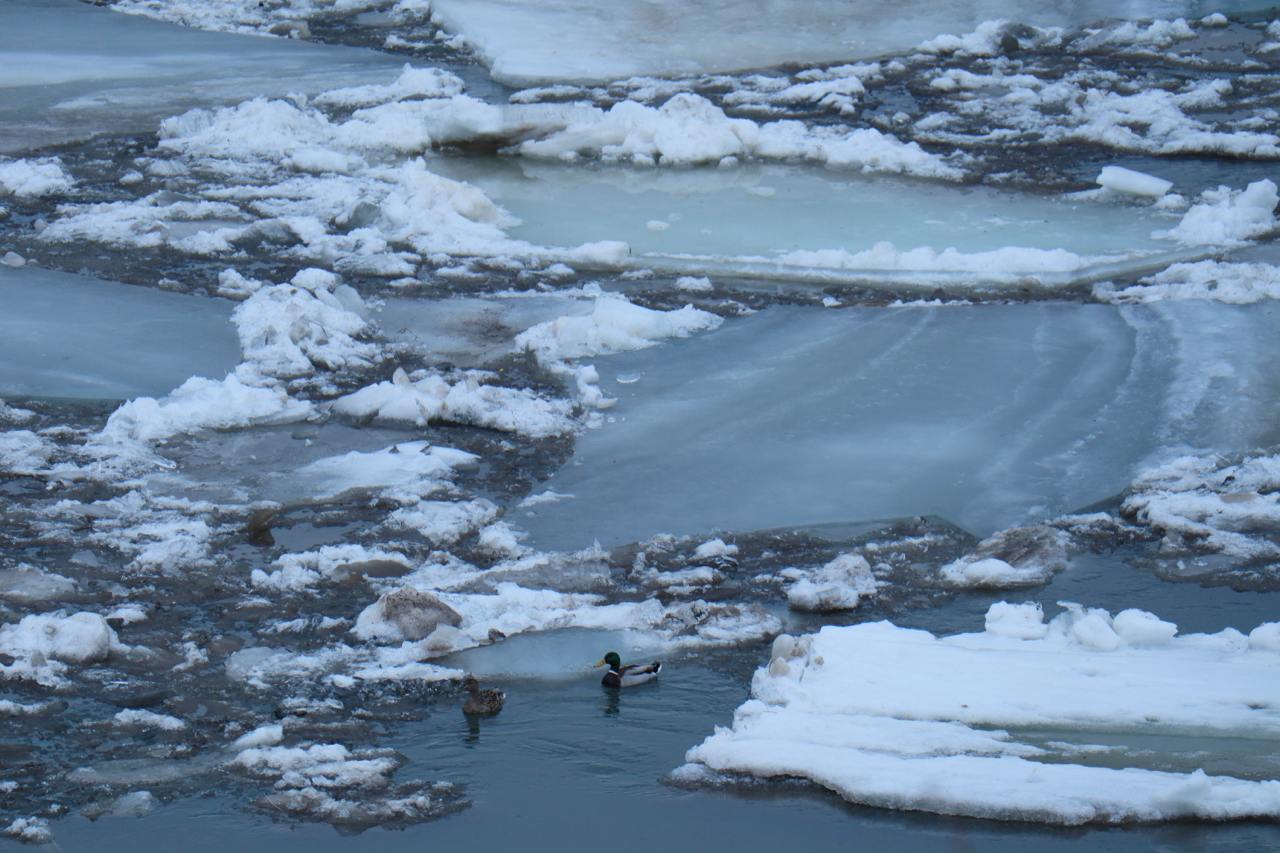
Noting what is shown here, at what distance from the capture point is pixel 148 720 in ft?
14.1

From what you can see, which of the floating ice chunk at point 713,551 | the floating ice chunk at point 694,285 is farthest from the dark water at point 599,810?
the floating ice chunk at point 694,285

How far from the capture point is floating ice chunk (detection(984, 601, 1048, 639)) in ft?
15.4

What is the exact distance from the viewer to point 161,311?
7078 mm

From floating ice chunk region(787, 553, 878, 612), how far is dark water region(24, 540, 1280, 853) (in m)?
0.46

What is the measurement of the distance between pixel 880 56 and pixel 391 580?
7890mm

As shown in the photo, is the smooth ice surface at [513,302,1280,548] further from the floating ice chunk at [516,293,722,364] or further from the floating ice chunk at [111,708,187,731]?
the floating ice chunk at [111,708,187,731]

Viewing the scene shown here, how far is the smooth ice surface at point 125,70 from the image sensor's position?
10.3m

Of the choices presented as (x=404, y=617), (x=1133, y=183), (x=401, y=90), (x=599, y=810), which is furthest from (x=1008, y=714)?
(x=401, y=90)

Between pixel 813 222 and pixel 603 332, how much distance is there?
6.45 feet

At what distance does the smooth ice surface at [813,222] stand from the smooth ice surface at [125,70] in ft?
7.17

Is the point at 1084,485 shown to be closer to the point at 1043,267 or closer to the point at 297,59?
the point at 1043,267

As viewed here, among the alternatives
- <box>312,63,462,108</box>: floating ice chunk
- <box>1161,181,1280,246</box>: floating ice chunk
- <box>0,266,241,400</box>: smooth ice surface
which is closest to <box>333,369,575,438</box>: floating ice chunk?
<box>0,266,241,400</box>: smooth ice surface

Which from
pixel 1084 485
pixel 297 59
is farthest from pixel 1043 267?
pixel 297 59

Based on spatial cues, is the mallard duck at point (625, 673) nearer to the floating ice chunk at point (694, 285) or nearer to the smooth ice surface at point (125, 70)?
the floating ice chunk at point (694, 285)
